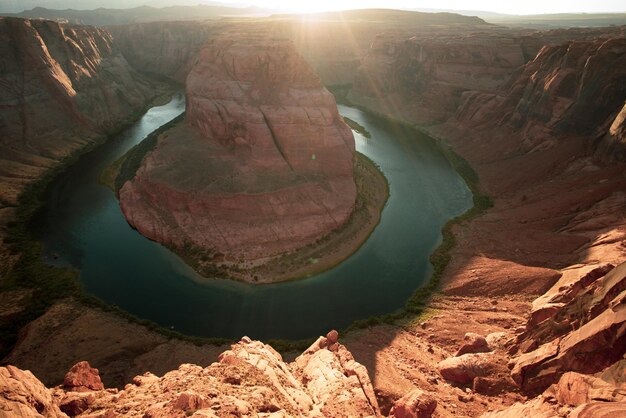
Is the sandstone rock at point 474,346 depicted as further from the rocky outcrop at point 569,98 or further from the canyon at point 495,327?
the rocky outcrop at point 569,98

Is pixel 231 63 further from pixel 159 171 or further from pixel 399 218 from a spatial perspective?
pixel 399 218

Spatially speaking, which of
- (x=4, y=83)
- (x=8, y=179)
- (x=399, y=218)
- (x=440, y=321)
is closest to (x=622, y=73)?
(x=399, y=218)

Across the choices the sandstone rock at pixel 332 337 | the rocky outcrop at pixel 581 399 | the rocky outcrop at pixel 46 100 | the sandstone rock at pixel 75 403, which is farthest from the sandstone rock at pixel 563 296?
the rocky outcrop at pixel 46 100

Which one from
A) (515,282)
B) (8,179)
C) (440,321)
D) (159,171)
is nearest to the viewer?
(440,321)

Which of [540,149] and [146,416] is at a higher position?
[540,149]

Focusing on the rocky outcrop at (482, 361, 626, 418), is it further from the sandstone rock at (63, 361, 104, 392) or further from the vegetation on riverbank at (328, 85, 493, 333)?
the sandstone rock at (63, 361, 104, 392)

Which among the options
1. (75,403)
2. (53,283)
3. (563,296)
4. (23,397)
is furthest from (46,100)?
(563,296)
